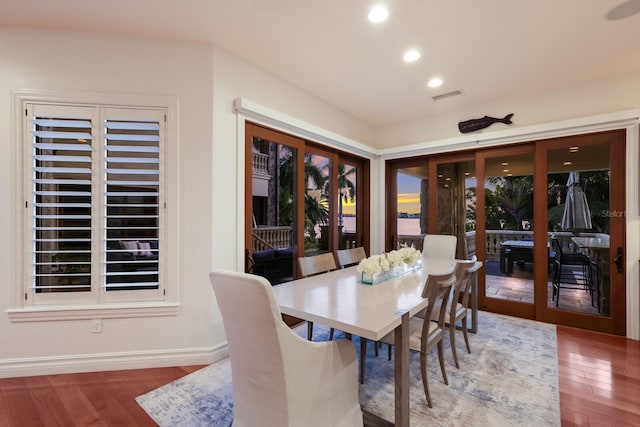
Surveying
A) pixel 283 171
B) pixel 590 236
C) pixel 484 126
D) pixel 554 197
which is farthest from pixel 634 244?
pixel 283 171

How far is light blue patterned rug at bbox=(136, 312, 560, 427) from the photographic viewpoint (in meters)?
1.86

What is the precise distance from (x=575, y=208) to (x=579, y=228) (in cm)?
24

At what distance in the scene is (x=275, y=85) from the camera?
3.21 meters

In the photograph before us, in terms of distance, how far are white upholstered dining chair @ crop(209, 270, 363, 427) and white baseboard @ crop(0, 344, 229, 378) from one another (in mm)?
1200

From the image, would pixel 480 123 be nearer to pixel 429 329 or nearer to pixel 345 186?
pixel 345 186

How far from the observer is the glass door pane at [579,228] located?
327 cm

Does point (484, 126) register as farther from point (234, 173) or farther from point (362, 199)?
point (234, 173)

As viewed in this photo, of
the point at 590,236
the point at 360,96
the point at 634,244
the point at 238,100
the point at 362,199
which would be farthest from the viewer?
the point at 362,199

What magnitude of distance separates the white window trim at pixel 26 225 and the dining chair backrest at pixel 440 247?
2.93 meters

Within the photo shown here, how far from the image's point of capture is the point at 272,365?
1259 millimetres

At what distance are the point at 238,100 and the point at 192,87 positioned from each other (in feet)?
1.31

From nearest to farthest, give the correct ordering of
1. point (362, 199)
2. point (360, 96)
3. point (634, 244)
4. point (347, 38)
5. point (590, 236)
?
1. point (347, 38)
2. point (634, 244)
3. point (590, 236)
4. point (360, 96)
5. point (362, 199)

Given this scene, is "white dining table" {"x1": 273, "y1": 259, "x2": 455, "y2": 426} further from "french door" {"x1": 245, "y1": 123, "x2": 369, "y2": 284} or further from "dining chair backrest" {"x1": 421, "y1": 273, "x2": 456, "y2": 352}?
"french door" {"x1": 245, "y1": 123, "x2": 369, "y2": 284}

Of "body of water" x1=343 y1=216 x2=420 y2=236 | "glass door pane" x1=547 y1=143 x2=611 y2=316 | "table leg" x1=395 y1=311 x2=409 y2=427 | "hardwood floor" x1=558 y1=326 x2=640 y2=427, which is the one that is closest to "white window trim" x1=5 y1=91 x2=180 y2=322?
"table leg" x1=395 y1=311 x2=409 y2=427
